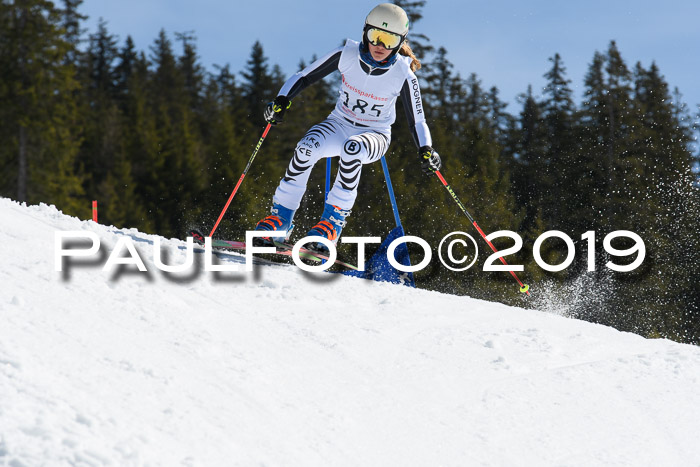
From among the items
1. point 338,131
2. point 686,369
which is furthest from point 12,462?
point 338,131

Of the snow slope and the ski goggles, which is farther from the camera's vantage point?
the ski goggles

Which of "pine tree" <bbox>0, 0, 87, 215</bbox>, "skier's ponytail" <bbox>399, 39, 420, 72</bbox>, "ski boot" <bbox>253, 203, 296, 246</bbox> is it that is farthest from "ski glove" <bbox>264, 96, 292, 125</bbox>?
"pine tree" <bbox>0, 0, 87, 215</bbox>

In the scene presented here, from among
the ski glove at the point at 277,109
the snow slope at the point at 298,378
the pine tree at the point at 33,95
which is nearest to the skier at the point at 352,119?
the ski glove at the point at 277,109

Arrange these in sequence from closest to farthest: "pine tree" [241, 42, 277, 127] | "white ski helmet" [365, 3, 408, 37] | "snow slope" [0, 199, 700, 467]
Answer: "snow slope" [0, 199, 700, 467]
"white ski helmet" [365, 3, 408, 37]
"pine tree" [241, 42, 277, 127]

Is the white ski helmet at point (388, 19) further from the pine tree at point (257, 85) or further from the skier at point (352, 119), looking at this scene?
the pine tree at point (257, 85)

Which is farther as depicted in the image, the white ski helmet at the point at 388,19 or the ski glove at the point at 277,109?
the ski glove at the point at 277,109

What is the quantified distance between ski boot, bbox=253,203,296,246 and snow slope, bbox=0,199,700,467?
0.77 m

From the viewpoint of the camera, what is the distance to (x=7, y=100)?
26.7m

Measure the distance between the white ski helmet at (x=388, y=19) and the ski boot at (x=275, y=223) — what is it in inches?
69.4

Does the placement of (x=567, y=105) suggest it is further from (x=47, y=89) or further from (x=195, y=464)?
(x=195, y=464)

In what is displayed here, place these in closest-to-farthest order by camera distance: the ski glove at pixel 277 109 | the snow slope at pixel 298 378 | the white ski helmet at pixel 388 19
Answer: the snow slope at pixel 298 378 → the white ski helmet at pixel 388 19 → the ski glove at pixel 277 109

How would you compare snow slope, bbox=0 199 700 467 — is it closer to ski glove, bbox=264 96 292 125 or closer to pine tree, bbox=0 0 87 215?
ski glove, bbox=264 96 292 125

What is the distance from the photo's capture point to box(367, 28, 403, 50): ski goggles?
222 inches

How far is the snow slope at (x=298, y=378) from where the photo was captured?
7.83 ft
